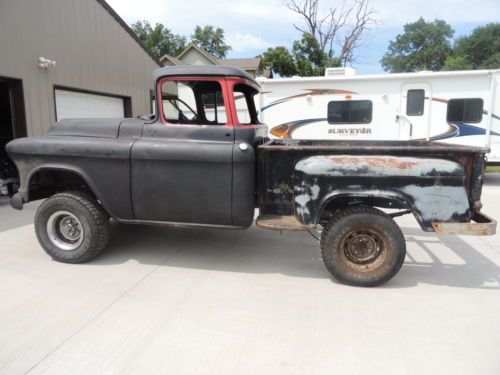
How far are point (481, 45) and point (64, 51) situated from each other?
70076 millimetres

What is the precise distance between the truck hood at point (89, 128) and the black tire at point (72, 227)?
→ 27.4 inches

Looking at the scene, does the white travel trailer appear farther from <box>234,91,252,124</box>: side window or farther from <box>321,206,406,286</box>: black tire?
<box>321,206,406,286</box>: black tire

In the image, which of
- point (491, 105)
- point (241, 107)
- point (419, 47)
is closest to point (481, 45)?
point (419, 47)

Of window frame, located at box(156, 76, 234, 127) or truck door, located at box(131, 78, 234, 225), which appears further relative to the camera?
window frame, located at box(156, 76, 234, 127)

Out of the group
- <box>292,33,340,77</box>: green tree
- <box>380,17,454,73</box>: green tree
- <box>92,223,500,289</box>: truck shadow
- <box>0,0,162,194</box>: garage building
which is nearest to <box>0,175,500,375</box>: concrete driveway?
<box>92,223,500,289</box>: truck shadow

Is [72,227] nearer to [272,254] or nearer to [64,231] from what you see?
[64,231]

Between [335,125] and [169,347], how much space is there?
8.72 meters

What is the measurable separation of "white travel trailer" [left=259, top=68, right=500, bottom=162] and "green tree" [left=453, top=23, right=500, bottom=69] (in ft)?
192

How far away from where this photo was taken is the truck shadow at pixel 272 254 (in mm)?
4203

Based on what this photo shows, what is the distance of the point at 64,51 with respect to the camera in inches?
381

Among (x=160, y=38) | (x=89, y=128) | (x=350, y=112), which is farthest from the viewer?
(x=160, y=38)

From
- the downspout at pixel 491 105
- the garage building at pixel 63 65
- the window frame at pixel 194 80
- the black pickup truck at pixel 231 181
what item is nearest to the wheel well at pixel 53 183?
the black pickup truck at pixel 231 181

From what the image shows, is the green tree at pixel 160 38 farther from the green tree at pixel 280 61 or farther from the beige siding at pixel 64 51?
the beige siding at pixel 64 51

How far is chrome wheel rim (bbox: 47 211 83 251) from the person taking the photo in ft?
14.6
